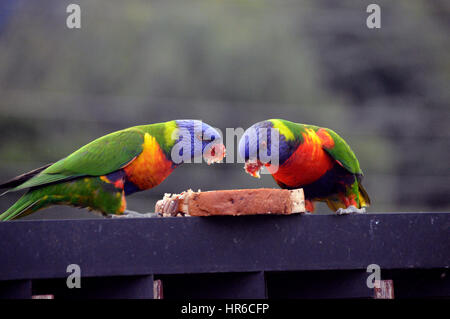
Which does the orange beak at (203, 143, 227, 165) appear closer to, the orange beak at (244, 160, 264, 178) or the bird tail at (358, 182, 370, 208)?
the orange beak at (244, 160, 264, 178)

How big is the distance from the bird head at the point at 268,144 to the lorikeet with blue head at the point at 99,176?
1.21ft

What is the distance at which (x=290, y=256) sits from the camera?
1.83 metres

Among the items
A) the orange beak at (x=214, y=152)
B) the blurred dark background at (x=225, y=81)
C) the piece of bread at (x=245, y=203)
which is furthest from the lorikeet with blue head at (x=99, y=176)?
the blurred dark background at (x=225, y=81)

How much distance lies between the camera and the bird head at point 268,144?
262 centimetres

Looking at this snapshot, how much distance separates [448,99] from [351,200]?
30.0 ft

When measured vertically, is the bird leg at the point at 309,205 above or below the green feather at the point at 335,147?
below

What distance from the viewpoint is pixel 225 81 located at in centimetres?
1042

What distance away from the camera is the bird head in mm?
2623

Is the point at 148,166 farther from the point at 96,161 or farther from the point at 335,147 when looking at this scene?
the point at 335,147

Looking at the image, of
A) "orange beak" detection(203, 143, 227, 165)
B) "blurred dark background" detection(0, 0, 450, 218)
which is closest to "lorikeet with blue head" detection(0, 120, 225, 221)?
"orange beak" detection(203, 143, 227, 165)

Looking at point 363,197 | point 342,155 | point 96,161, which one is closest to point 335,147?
point 342,155

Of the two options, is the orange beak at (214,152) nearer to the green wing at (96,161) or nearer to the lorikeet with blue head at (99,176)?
the lorikeet with blue head at (99,176)

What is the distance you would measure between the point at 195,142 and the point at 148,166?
11.6 inches
